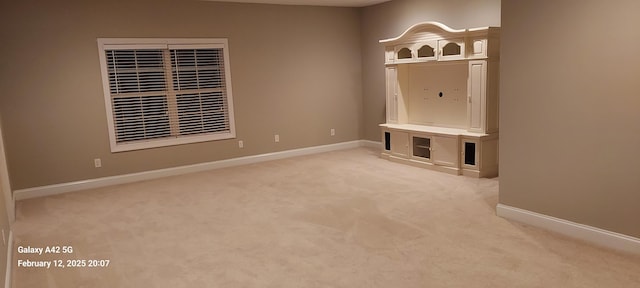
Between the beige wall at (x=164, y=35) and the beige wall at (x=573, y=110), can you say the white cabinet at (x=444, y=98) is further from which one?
the beige wall at (x=573, y=110)

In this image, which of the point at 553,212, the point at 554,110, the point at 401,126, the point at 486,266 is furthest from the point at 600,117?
the point at 401,126

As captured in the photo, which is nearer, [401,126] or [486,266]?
[486,266]

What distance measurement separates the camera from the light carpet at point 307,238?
295 centimetres

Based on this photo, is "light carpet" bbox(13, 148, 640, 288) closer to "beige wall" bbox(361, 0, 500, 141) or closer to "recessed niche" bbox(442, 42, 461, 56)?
"recessed niche" bbox(442, 42, 461, 56)

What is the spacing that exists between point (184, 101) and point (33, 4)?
2.08m

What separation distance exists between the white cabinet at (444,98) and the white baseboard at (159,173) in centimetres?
A: 134

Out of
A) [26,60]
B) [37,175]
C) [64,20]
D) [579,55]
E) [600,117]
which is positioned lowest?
[37,175]

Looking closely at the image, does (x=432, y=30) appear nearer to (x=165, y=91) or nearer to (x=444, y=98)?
(x=444, y=98)

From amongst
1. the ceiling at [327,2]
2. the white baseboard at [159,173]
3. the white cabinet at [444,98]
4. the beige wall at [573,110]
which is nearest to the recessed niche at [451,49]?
the white cabinet at [444,98]

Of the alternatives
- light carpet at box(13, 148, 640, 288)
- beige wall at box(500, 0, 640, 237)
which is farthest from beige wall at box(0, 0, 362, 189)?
beige wall at box(500, 0, 640, 237)

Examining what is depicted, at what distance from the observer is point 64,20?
17.5ft

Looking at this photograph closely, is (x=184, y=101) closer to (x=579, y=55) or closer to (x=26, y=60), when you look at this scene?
(x=26, y=60)

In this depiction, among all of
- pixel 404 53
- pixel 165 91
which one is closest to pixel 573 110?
pixel 404 53

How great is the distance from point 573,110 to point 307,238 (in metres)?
2.28
